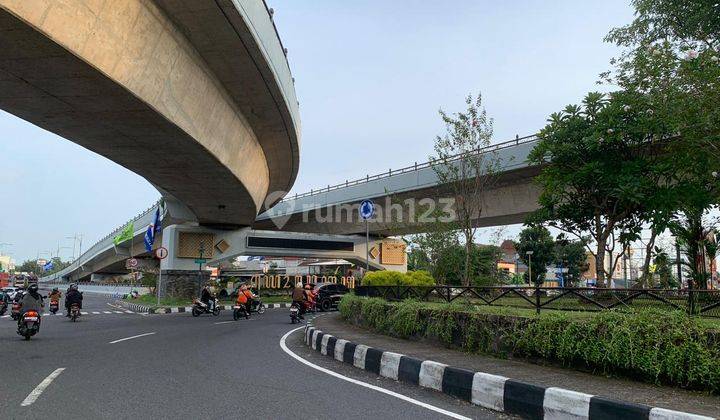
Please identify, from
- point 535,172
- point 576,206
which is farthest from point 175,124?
point 535,172

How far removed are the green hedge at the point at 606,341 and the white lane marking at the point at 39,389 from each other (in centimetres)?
600

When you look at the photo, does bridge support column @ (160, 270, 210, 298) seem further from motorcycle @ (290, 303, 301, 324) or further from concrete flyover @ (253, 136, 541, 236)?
motorcycle @ (290, 303, 301, 324)

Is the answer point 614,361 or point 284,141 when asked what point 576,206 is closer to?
point 284,141

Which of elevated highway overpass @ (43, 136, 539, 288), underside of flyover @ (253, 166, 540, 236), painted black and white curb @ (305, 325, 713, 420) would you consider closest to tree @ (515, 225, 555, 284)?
elevated highway overpass @ (43, 136, 539, 288)

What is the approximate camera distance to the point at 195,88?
10.8m

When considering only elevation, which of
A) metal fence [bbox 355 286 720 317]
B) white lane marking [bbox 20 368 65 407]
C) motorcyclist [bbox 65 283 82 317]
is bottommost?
white lane marking [bbox 20 368 65 407]

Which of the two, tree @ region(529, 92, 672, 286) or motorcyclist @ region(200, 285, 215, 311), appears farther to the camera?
motorcyclist @ region(200, 285, 215, 311)

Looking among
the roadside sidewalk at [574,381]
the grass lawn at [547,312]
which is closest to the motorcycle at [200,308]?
the grass lawn at [547,312]

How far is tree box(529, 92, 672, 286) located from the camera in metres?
13.9

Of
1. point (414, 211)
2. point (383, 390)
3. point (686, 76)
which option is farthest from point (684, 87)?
point (414, 211)

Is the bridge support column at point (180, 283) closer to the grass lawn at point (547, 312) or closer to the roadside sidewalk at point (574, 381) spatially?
the grass lawn at point (547, 312)

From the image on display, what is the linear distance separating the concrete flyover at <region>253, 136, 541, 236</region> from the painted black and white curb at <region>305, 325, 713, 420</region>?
Result: 7951mm

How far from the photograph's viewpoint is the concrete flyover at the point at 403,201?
21.2 metres

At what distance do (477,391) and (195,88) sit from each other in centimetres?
814
